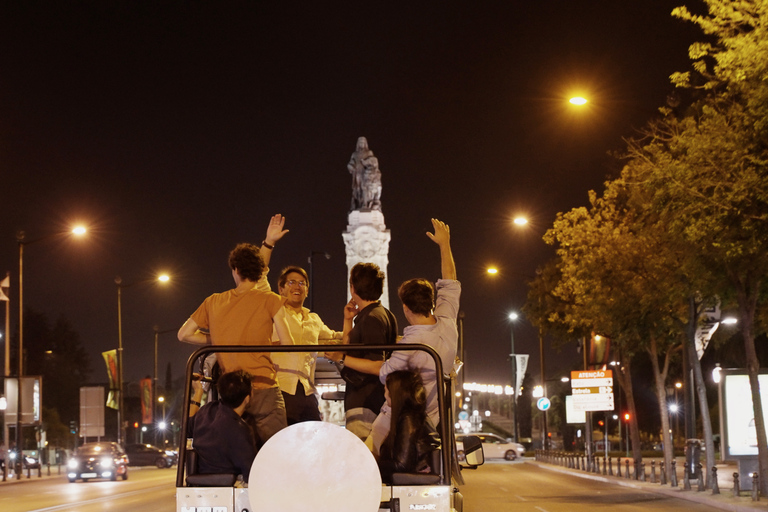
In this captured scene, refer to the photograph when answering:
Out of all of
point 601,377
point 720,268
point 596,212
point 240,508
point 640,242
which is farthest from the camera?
point 601,377

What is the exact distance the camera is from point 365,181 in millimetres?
70312

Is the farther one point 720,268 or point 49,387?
Answer: point 49,387

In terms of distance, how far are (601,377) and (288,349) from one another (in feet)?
122

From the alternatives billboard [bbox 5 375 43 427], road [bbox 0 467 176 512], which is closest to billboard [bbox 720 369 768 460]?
road [bbox 0 467 176 512]

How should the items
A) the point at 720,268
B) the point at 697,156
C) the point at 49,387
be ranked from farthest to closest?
the point at 49,387 → the point at 720,268 → the point at 697,156

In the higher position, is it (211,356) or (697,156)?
(697,156)

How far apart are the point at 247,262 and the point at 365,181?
6305 centimetres

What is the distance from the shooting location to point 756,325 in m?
30.2

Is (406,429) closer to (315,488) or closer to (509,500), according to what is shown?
(315,488)

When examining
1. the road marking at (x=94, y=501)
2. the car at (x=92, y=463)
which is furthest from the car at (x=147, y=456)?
the road marking at (x=94, y=501)

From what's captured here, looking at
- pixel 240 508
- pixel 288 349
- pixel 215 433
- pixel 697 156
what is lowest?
pixel 240 508

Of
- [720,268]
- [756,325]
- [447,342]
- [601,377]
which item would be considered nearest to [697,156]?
A: [720,268]

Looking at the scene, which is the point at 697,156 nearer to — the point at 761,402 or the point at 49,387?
the point at 761,402

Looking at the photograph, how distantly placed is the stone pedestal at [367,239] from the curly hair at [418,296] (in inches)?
2258
